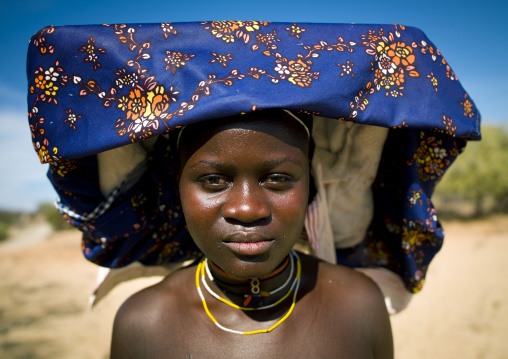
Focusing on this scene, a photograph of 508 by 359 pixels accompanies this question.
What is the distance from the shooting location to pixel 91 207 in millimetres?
1429

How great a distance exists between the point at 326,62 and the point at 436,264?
8.02 m

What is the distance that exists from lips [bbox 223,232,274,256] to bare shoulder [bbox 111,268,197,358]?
1.50 feet

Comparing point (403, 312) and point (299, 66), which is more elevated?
point (299, 66)

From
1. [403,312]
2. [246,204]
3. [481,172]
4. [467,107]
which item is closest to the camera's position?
[246,204]

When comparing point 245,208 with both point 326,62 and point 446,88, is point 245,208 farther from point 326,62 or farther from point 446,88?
point 446,88

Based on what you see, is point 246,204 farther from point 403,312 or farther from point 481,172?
point 481,172

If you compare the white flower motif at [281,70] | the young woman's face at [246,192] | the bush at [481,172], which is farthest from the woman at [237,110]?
the bush at [481,172]

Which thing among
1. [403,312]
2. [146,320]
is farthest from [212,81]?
[403,312]

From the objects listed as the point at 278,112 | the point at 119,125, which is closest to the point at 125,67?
the point at 119,125

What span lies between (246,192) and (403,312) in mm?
5353

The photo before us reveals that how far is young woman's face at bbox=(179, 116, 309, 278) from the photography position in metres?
1.09

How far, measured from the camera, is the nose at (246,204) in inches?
42.7

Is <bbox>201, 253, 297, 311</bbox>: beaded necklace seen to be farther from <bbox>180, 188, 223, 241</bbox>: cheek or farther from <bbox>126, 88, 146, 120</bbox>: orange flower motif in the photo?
<bbox>126, 88, 146, 120</bbox>: orange flower motif

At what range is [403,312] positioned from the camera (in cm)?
551
